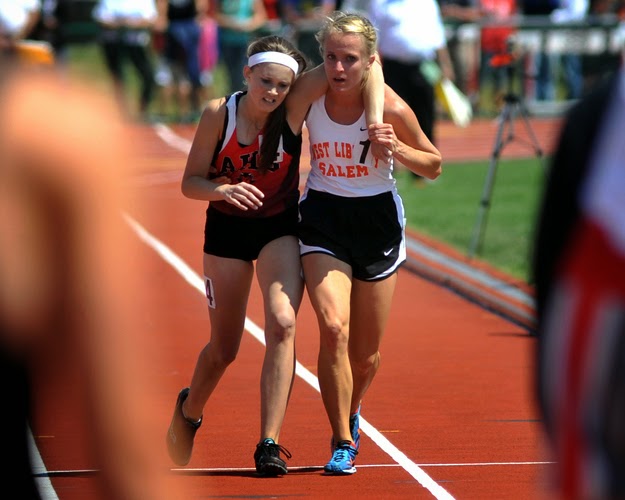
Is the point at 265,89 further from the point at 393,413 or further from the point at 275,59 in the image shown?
the point at 393,413

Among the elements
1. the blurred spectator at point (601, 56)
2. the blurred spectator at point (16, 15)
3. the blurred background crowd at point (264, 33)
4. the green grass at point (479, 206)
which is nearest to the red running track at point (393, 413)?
the green grass at point (479, 206)

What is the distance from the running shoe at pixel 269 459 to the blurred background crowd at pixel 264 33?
797 inches

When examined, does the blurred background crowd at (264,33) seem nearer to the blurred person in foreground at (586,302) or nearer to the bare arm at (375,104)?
the bare arm at (375,104)

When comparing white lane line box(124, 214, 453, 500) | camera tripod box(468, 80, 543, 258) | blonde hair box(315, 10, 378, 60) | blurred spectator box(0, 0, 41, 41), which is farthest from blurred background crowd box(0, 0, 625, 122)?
blonde hair box(315, 10, 378, 60)

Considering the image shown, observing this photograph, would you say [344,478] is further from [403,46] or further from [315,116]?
[403,46]

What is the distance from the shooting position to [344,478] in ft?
23.0

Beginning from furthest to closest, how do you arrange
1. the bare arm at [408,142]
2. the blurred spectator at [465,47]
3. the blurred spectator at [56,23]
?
the blurred spectator at [465,47] → the blurred spectator at [56,23] → the bare arm at [408,142]

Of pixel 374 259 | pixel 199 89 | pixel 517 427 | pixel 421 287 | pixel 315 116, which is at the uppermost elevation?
pixel 315 116

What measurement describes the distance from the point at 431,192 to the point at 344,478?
12936mm

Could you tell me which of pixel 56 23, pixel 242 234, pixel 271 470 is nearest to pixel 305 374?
pixel 271 470

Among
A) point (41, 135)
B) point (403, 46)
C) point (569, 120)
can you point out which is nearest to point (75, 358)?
point (41, 135)

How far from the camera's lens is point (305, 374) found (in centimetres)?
955

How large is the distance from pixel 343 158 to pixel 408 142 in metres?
0.34

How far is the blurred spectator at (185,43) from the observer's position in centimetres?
2695
